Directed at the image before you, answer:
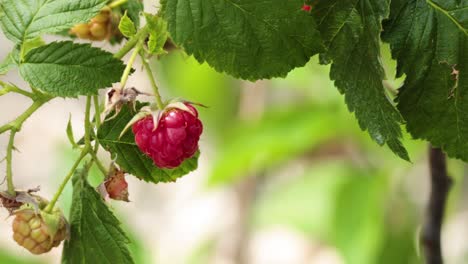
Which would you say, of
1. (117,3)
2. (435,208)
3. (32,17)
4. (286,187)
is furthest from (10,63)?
(286,187)

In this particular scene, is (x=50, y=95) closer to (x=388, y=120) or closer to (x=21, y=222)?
(x=21, y=222)

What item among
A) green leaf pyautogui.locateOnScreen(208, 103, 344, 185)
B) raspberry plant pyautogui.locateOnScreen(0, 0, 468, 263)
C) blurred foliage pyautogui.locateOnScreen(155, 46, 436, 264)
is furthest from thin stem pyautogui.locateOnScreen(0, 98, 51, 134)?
green leaf pyautogui.locateOnScreen(208, 103, 344, 185)

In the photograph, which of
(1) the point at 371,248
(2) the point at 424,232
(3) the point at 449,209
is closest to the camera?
(2) the point at 424,232

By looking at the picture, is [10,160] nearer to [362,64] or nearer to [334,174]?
[362,64]

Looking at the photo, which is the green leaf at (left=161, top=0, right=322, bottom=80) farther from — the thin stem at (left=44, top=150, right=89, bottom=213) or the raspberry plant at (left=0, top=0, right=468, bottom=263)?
the thin stem at (left=44, top=150, right=89, bottom=213)

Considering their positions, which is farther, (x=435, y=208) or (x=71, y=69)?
(x=435, y=208)

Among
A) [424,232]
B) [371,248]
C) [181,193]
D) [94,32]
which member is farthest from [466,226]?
A: [94,32]
